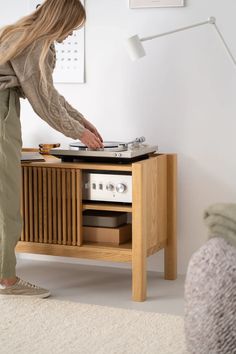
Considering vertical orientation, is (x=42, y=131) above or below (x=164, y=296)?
above

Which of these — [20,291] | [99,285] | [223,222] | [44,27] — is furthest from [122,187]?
[223,222]

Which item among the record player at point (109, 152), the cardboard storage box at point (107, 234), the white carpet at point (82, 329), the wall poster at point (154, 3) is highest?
the wall poster at point (154, 3)

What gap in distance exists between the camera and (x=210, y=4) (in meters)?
3.24

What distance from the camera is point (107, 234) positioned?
3178 mm

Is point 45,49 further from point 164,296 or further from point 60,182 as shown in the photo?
point 164,296

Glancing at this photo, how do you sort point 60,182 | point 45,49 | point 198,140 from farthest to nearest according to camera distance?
point 198,140 < point 60,182 < point 45,49

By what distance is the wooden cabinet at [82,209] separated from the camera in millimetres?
3008

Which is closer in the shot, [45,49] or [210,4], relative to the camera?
[45,49]

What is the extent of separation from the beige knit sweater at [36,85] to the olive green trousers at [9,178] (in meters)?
0.07

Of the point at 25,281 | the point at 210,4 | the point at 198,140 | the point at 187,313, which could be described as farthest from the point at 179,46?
the point at 187,313

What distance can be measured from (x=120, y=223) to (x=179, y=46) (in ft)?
2.74

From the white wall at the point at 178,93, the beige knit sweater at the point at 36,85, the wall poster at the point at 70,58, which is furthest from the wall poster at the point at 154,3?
the beige knit sweater at the point at 36,85

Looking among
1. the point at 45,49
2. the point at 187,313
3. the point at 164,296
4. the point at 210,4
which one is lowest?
the point at 164,296

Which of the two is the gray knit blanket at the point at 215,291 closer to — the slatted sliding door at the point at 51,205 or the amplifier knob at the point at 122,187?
the amplifier knob at the point at 122,187
